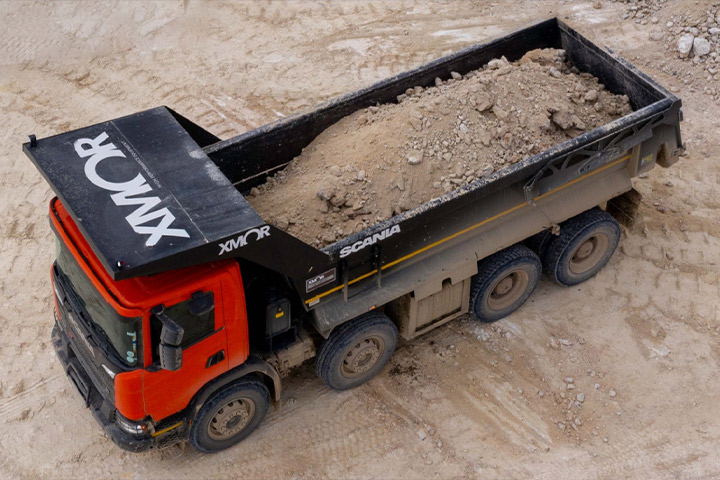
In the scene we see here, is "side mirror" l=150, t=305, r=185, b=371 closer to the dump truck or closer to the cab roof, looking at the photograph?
the dump truck

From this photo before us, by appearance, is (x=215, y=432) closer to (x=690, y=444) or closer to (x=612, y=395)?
(x=612, y=395)

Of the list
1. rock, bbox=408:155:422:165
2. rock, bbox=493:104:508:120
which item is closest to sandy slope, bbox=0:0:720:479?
rock, bbox=408:155:422:165

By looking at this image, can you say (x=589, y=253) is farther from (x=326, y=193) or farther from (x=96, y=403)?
(x=96, y=403)

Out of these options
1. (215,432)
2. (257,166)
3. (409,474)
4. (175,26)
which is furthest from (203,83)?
Answer: (409,474)

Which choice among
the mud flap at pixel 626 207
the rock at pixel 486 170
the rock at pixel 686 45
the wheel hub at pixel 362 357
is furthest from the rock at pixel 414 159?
the rock at pixel 686 45

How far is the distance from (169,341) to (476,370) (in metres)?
3.39

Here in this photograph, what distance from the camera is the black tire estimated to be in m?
7.56

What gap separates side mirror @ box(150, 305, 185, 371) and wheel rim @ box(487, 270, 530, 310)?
3426mm

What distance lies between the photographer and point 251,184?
23.9ft

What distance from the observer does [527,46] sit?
8.50 m

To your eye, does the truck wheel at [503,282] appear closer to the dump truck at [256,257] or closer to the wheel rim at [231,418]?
the dump truck at [256,257]

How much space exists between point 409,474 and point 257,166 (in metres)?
3.26

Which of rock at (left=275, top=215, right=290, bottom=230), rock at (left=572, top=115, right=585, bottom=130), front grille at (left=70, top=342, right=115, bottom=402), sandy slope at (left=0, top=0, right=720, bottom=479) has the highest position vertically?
rock at (left=572, top=115, right=585, bottom=130)

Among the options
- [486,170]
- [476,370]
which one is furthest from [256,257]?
[476,370]
